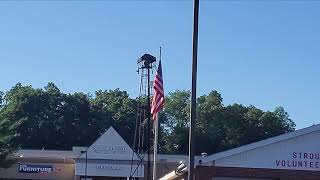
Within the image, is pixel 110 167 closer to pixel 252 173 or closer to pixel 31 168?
pixel 31 168

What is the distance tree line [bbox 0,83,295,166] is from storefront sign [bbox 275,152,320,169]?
56400 millimetres

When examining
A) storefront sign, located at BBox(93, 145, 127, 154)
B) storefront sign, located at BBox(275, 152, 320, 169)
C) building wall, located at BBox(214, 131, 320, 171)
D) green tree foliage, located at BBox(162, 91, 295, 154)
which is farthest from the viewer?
green tree foliage, located at BBox(162, 91, 295, 154)

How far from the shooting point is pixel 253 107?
9162 centimetres

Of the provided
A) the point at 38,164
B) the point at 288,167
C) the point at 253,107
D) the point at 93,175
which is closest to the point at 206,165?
the point at 288,167

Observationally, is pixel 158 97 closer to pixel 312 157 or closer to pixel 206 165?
pixel 206 165

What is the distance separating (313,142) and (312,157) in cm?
56

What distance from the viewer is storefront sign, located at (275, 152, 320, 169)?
24828 mm

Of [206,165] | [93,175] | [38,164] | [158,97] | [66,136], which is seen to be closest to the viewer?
[206,165]

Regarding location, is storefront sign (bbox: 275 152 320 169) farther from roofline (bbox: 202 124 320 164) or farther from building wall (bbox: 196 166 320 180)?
roofline (bbox: 202 124 320 164)

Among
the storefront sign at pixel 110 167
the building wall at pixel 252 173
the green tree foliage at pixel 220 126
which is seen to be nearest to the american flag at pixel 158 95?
the building wall at pixel 252 173

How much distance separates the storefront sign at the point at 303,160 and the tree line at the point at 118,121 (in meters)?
56.4

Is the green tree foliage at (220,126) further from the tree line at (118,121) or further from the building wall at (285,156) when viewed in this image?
the building wall at (285,156)

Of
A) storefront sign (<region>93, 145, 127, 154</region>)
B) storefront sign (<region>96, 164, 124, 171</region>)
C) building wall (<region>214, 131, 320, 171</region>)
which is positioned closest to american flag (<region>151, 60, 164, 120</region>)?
building wall (<region>214, 131, 320, 171</region>)

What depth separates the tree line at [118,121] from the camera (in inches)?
3246
